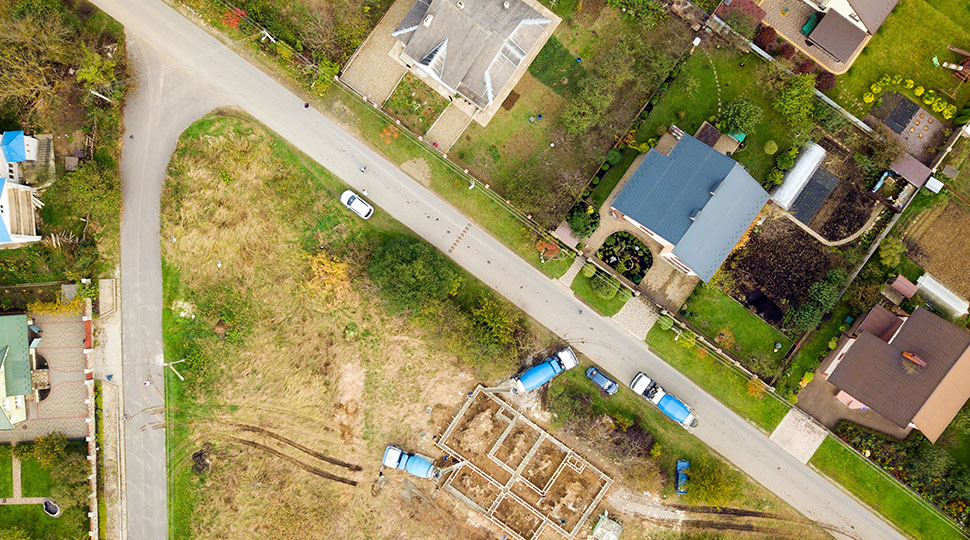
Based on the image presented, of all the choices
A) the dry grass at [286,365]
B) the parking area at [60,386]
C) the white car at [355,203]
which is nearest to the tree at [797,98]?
the dry grass at [286,365]

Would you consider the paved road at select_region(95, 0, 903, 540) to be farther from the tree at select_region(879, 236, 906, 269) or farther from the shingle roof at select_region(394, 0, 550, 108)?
the tree at select_region(879, 236, 906, 269)

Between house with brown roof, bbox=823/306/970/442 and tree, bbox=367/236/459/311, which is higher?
house with brown roof, bbox=823/306/970/442

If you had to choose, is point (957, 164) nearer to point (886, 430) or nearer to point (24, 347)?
point (886, 430)

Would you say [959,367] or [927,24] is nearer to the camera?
[959,367]

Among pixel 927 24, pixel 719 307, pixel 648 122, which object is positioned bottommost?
pixel 719 307

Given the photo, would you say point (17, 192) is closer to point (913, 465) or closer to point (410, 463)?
point (410, 463)

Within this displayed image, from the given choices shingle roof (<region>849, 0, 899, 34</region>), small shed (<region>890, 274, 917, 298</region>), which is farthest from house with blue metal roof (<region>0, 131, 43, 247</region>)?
small shed (<region>890, 274, 917, 298</region>)

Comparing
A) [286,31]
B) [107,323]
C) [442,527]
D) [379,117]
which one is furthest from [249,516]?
[286,31]
